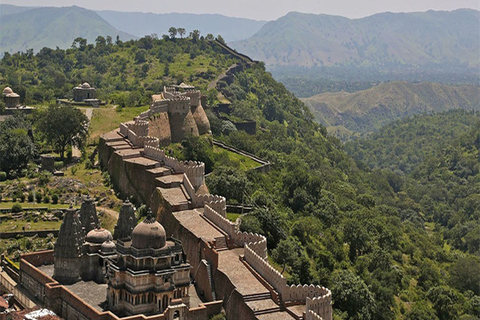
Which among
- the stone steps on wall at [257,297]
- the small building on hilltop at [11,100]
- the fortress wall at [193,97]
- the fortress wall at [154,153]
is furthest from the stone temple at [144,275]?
the small building on hilltop at [11,100]

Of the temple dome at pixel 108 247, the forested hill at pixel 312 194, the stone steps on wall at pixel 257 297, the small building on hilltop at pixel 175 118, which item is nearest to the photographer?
the stone steps on wall at pixel 257 297

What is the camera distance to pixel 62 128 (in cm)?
8025

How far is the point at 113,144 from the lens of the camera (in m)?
74.7

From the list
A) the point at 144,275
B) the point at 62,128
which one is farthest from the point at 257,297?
the point at 62,128

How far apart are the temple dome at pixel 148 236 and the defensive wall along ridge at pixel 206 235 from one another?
508 cm

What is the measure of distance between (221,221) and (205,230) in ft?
4.22

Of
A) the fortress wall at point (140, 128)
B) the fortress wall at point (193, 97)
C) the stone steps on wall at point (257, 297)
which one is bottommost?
the stone steps on wall at point (257, 297)

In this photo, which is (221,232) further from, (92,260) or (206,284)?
(92,260)

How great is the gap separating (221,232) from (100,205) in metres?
15.1

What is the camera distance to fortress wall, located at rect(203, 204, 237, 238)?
2184 inches

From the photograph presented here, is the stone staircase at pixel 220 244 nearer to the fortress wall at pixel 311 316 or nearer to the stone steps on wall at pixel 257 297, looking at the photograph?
the stone steps on wall at pixel 257 297

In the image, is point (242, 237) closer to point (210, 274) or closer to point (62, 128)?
point (210, 274)

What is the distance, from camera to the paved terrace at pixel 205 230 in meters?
47.2

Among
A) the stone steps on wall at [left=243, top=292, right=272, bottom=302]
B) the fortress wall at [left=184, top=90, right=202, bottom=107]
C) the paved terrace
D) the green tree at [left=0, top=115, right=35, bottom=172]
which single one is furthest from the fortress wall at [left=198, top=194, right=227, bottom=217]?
the fortress wall at [left=184, top=90, right=202, bottom=107]
